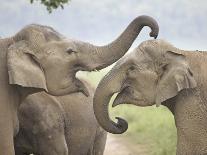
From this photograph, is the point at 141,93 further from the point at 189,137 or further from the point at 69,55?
the point at 69,55

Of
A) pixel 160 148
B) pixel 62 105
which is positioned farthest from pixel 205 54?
pixel 160 148

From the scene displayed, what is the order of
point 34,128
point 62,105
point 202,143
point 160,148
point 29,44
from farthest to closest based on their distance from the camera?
point 160,148 < point 62,105 < point 34,128 < point 29,44 < point 202,143

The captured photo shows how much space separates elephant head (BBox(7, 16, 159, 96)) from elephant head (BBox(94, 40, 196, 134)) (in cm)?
71

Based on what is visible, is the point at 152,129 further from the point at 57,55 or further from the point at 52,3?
the point at 57,55

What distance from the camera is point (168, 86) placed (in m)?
7.79

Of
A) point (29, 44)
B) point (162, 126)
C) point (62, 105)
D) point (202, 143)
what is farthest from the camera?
point (162, 126)

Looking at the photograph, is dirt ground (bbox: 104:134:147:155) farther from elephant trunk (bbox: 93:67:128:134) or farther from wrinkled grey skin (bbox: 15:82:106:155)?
elephant trunk (bbox: 93:67:128:134)

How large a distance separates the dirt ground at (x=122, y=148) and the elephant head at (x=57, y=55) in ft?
22.1

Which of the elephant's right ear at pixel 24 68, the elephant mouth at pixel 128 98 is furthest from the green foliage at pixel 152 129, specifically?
the elephant mouth at pixel 128 98

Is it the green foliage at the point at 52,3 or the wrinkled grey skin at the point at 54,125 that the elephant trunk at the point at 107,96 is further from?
the green foliage at the point at 52,3

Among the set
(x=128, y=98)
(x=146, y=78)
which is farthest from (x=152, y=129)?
(x=146, y=78)

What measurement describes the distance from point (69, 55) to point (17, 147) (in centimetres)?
166

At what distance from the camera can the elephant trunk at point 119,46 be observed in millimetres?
8633

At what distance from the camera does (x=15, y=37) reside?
29.4 ft
